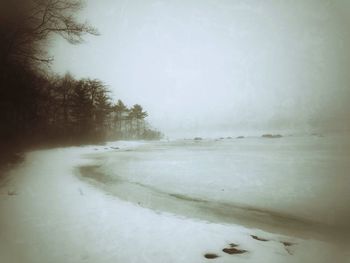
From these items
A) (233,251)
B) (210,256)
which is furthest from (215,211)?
(210,256)

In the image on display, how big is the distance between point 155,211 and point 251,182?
2560mm


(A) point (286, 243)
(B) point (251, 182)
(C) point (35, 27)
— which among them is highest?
(C) point (35, 27)

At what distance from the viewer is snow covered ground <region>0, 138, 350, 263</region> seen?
2684 millimetres

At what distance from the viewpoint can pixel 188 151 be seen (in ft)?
28.8

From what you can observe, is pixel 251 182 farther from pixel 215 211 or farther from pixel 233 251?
pixel 233 251

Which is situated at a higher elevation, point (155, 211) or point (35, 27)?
point (35, 27)

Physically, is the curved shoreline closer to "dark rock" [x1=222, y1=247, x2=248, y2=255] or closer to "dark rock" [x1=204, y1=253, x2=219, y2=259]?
"dark rock" [x1=222, y1=247, x2=248, y2=255]

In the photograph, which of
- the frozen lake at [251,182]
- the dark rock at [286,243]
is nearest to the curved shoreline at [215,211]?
the frozen lake at [251,182]

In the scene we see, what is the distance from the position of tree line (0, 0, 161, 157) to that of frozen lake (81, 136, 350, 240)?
5.91ft

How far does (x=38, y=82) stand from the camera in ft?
12.2

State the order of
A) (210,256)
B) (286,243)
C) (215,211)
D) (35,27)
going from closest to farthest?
(210,256) < (286,243) < (35,27) < (215,211)

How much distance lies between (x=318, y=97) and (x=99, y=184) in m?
4.56

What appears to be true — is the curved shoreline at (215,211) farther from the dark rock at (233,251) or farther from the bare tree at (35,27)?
the bare tree at (35,27)

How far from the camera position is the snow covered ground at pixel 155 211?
106 inches
